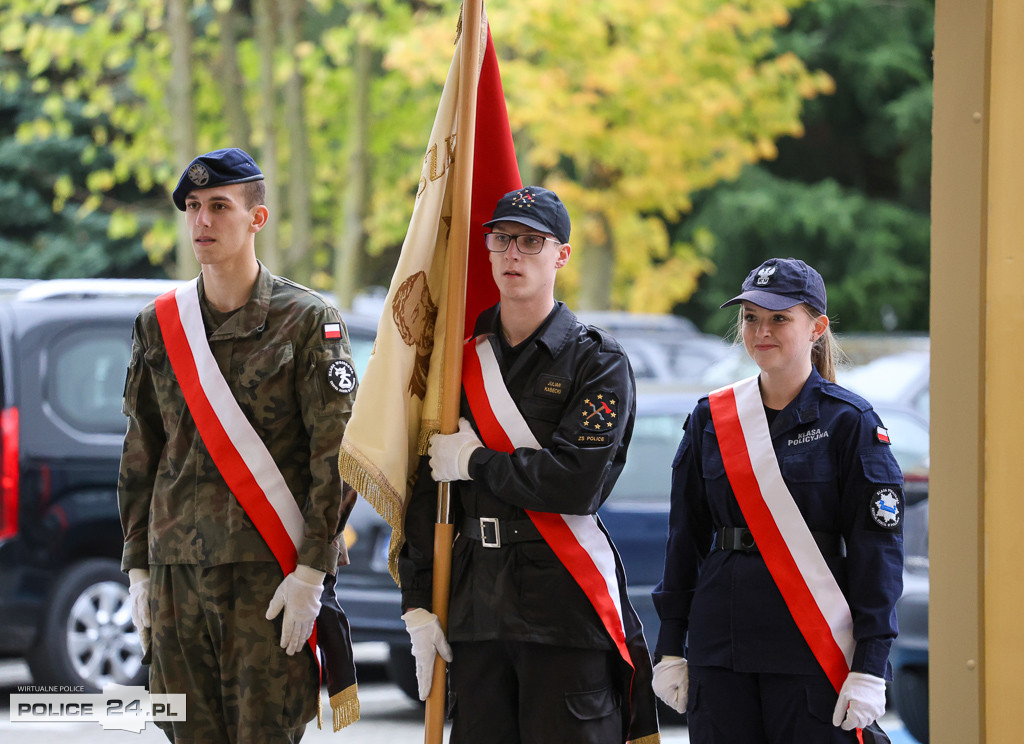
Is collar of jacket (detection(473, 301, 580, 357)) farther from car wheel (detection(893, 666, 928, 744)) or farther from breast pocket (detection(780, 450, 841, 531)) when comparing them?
car wheel (detection(893, 666, 928, 744))

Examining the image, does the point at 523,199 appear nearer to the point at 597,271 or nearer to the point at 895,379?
the point at 895,379

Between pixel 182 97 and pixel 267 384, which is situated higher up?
pixel 182 97

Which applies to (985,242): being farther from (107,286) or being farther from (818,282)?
(107,286)

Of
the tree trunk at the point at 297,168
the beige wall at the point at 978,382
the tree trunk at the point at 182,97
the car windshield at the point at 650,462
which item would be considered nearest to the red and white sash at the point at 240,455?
the beige wall at the point at 978,382

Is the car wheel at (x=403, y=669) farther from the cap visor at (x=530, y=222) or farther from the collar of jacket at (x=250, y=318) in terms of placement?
the cap visor at (x=530, y=222)

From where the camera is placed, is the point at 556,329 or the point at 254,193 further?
the point at 254,193

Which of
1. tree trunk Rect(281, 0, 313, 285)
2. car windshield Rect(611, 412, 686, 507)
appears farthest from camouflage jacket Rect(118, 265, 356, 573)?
tree trunk Rect(281, 0, 313, 285)

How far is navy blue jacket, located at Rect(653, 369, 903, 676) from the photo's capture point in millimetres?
3303

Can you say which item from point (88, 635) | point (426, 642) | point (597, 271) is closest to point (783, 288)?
point (426, 642)

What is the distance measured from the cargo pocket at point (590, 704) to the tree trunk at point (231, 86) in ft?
34.8

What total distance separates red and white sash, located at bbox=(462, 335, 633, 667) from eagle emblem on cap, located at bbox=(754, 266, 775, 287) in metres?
0.75

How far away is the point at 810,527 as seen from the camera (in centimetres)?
342

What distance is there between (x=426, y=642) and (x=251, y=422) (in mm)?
816

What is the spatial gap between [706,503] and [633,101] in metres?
10.2
